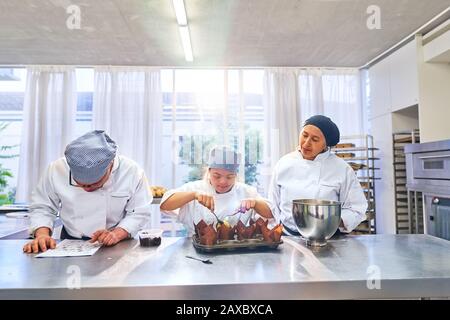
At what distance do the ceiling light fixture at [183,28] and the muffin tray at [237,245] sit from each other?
2.01 metres

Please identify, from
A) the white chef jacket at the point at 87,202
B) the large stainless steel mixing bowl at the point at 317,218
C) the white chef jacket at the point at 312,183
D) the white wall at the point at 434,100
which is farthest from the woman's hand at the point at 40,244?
the white wall at the point at 434,100

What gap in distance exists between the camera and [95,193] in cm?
139

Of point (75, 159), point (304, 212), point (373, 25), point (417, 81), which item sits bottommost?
point (304, 212)

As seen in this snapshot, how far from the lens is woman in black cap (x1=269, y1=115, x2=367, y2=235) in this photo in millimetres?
1606

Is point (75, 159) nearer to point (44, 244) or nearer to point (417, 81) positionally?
point (44, 244)

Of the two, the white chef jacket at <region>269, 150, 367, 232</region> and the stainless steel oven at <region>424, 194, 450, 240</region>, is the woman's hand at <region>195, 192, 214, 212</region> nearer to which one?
the white chef jacket at <region>269, 150, 367, 232</region>

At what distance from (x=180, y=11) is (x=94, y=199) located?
180cm

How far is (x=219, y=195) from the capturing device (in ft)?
5.87

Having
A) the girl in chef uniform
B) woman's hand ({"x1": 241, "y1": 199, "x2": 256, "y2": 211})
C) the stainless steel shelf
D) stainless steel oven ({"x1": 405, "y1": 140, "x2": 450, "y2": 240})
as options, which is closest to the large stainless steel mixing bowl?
woman's hand ({"x1": 241, "y1": 199, "x2": 256, "y2": 211})

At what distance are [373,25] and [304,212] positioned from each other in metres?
2.49

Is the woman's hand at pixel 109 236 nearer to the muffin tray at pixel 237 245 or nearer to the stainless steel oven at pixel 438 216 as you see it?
the muffin tray at pixel 237 245

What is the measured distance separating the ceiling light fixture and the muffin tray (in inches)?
79.1

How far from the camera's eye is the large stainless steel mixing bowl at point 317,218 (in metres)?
1.06

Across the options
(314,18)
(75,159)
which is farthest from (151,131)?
(75,159)
